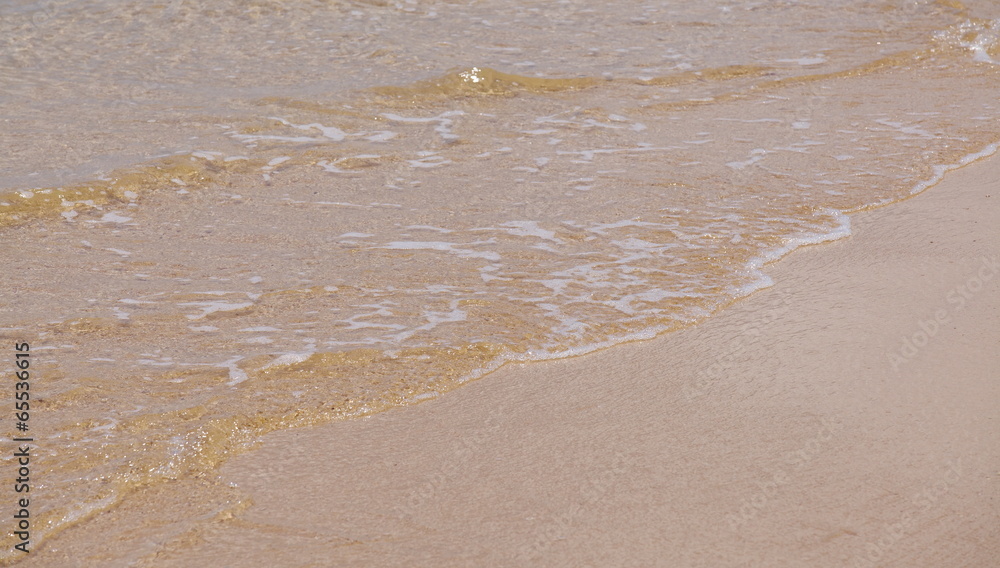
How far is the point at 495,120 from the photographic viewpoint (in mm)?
6844

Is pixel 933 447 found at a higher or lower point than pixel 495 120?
lower

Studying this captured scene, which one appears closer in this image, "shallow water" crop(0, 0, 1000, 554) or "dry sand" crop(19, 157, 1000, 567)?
"dry sand" crop(19, 157, 1000, 567)

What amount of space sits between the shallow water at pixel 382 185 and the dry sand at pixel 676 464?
212 millimetres

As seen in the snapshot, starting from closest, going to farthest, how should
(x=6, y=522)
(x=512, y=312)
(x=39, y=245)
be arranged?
1. (x=6, y=522)
2. (x=512, y=312)
3. (x=39, y=245)

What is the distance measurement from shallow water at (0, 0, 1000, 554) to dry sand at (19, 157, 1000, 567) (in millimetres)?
212

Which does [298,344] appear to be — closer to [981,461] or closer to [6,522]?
[6,522]

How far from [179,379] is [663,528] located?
5.85 ft

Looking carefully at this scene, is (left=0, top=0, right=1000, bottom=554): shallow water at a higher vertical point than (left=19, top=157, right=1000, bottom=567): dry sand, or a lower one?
higher

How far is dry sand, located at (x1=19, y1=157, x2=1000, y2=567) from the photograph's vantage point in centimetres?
249

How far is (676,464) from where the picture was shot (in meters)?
2.87

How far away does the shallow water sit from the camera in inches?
134

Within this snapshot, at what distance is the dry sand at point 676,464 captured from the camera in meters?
2.49

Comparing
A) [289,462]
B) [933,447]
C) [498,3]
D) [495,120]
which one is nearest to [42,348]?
[289,462]

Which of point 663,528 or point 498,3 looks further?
point 498,3
